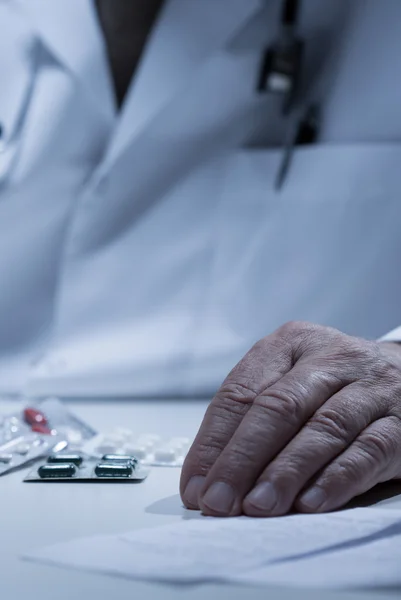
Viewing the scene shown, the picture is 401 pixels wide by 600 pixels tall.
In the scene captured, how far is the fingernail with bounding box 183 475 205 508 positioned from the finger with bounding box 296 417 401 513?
58 mm

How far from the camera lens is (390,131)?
3.01 ft

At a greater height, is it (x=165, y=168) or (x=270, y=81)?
(x=270, y=81)

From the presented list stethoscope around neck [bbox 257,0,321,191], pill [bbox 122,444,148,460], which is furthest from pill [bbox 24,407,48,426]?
stethoscope around neck [bbox 257,0,321,191]

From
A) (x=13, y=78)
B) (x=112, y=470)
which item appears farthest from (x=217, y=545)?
(x=13, y=78)

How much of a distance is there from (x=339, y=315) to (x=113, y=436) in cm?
39

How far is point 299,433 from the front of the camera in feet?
1.37

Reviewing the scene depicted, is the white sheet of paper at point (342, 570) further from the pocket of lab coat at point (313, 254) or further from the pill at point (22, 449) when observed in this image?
the pocket of lab coat at point (313, 254)

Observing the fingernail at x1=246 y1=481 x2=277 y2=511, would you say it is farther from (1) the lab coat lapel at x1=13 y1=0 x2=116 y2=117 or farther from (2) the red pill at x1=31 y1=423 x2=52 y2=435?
(1) the lab coat lapel at x1=13 y1=0 x2=116 y2=117

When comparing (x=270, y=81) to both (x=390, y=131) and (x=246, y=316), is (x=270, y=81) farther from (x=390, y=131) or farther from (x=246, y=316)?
(x=246, y=316)

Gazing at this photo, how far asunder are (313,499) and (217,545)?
7 cm

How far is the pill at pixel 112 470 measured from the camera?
48cm

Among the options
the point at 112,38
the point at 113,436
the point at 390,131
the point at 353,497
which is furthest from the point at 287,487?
the point at 112,38

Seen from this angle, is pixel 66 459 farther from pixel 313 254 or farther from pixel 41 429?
pixel 313 254

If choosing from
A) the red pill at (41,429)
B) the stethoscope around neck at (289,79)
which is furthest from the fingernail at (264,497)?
the stethoscope around neck at (289,79)
